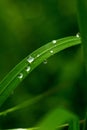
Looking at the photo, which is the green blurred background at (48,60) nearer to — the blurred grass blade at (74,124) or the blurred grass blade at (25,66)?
the blurred grass blade at (25,66)

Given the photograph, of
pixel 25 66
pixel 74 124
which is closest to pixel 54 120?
pixel 74 124

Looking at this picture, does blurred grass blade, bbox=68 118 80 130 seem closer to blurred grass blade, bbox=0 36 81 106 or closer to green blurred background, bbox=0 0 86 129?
blurred grass blade, bbox=0 36 81 106

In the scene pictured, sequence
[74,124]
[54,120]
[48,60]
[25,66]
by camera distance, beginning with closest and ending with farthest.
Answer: [54,120] < [74,124] < [25,66] < [48,60]

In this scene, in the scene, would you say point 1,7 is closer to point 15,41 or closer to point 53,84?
point 15,41

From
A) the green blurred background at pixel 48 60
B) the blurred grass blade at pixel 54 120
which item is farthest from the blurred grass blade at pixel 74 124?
the green blurred background at pixel 48 60

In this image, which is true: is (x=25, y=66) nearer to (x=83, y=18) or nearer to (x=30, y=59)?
(x=30, y=59)

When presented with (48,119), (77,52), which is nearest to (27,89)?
(77,52)

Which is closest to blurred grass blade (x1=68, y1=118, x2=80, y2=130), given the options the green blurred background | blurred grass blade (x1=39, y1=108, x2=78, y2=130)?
blurred grass blade (x1=39, y1=108, x2=78, y2=130)
